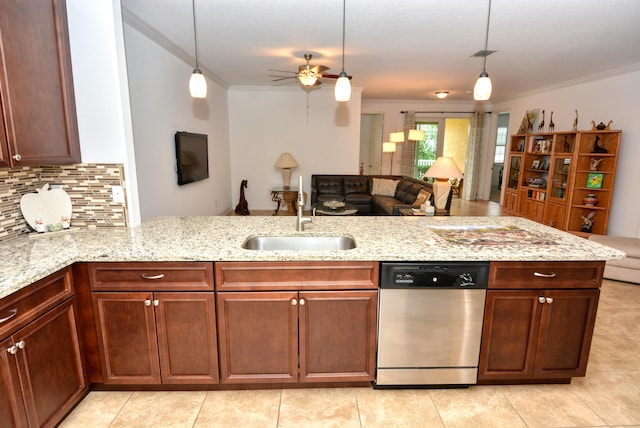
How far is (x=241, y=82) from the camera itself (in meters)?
6.46

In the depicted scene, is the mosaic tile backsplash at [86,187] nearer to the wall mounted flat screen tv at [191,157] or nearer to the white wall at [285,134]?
the wall mounted flat screen tv at [191,157]

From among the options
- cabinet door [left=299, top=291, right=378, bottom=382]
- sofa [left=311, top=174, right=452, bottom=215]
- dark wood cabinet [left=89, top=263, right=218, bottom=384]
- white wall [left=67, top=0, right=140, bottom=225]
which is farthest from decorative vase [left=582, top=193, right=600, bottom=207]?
white wall [left=67, top=0, right=140, bottom=225]

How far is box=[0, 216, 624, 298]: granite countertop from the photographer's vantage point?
1.76 metres

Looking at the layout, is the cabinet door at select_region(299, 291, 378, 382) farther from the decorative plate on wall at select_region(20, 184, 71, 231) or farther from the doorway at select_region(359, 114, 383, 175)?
the doorway at select_region(359, 114, 383, 175)

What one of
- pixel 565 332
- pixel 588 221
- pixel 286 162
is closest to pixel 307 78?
pixel 286 162

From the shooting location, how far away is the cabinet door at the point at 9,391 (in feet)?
4.54

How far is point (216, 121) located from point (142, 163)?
2.99 meters

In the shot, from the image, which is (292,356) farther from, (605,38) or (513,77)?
(513,77)

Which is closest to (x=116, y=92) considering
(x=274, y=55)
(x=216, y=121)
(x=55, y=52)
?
(x=55, y=52)

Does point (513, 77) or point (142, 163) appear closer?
point (142, 163)

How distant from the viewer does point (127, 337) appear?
189cm

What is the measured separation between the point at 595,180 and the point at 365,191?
377cm

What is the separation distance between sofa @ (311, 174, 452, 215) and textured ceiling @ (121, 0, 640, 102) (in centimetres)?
199

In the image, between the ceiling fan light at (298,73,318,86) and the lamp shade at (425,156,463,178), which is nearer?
the lamp shade at (425,156,463,178)
